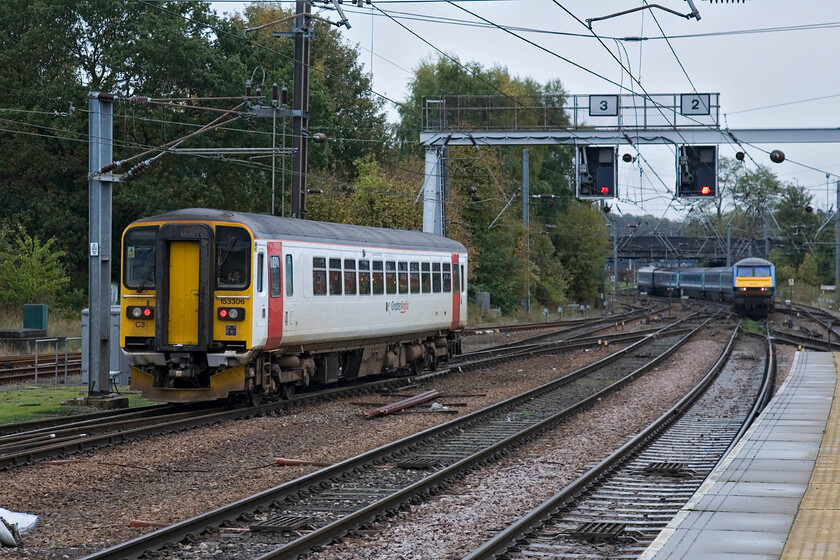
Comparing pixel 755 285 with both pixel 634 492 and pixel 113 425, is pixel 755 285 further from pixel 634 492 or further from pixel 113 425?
pixel 634 492

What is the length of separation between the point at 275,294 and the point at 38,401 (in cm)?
472

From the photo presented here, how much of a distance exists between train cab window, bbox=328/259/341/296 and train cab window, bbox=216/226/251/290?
3027 mm

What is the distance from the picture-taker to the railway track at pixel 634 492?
902 cm

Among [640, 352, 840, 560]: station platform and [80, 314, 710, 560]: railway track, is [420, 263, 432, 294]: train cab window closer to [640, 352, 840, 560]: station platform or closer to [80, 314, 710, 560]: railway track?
[80, 314, 710, 560]: railway track

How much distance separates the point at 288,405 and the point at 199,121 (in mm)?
26577

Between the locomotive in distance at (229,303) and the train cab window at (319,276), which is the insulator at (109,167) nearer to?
the locomotive in distance at (229,303)

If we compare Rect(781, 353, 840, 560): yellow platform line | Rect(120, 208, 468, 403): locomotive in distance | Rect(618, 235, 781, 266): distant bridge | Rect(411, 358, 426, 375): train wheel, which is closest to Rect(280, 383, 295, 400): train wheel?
Rect(120, 208, 468, 403): locomotive in distance

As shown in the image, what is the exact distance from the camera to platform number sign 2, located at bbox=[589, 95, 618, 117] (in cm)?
3516

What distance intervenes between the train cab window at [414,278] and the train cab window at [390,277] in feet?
2.83

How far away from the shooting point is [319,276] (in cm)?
1958

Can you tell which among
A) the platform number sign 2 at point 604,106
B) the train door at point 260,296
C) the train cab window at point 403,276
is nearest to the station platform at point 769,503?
the train door at point 260,296

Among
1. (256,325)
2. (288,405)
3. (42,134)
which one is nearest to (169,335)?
(256,325)

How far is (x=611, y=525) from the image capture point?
975cm

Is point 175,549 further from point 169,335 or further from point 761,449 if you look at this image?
point 169,335
